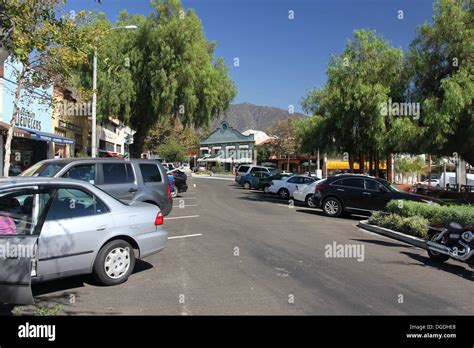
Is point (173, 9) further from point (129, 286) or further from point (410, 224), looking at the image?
point (129, 286)

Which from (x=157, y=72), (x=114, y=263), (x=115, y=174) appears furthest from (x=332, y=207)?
(x=157, y=72)

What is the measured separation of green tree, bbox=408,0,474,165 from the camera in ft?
53.1

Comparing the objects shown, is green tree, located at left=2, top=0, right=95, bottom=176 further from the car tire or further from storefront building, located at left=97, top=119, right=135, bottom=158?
storefront building, located at left=97, top=119, right=135, bottom=158

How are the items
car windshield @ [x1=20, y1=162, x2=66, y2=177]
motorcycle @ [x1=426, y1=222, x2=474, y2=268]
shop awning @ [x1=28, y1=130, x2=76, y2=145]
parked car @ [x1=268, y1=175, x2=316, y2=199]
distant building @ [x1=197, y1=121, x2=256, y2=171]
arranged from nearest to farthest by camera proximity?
motorcycle @ [x1=426, y1=222, x2=474, y2=268] < car windshield @ [x1=20, y1=162, x2=66, y2=177] < shop awning @ [x1=28, y1=130, x2=76, y2=145] < parked car @ [x1=268, y1=175, x2=316, y2=199] < distant building @ [x1=197, y1=121, x2=256, y2=171]

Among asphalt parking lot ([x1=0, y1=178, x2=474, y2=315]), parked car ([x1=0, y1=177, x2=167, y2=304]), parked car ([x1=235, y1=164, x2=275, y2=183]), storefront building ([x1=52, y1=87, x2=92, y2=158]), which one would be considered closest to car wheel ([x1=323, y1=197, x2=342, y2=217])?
asphalt parking lot ([x1=0, y1=178, x2=474, y2=315])

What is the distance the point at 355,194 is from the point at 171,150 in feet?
202

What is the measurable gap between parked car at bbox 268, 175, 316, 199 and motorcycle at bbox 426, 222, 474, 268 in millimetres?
14401

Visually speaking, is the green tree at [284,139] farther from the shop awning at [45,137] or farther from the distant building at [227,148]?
the shop awning at [45,137]

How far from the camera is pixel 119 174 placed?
32.5 ft

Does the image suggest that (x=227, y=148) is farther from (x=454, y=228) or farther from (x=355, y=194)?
(x=454, y=228)

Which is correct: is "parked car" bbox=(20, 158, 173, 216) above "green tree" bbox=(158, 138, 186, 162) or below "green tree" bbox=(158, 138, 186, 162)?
below

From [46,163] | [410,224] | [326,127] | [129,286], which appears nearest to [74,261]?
[129,286]

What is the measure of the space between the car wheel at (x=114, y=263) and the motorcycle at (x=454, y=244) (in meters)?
5.63
